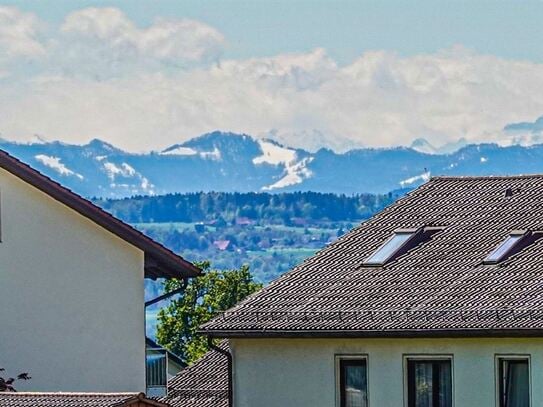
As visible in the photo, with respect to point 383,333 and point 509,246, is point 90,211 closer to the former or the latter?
point 383,333

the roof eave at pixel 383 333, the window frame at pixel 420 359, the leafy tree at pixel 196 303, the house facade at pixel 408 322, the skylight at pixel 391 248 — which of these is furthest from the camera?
the leafy tree at pixel 196 303

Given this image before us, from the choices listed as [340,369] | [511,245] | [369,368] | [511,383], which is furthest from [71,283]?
[511,383]

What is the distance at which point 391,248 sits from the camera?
160 feet

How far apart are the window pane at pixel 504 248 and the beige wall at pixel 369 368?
2.87 metres

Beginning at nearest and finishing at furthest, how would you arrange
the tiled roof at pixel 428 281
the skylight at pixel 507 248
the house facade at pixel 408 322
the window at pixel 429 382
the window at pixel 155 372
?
the house facade at pixel 408 322, the tiled roof at pixel 428 281, the window at pixel 429 382, the skylight at pixel 507 248, the window at pixel 155 372

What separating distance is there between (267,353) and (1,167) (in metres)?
6.53

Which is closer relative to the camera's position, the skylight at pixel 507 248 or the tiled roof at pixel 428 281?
the tiled roof at pixel 428 281

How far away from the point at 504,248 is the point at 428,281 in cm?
162

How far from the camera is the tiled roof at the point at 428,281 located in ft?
146

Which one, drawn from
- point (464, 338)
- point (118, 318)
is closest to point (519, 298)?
point (464, 338)

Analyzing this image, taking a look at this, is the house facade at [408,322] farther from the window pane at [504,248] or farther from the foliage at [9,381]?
the foliage at [9,381]

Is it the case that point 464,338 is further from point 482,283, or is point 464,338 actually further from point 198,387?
point 198,387

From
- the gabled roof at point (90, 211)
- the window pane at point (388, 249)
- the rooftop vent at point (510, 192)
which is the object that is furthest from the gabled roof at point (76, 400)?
the rooftop vent at point (510, 192)

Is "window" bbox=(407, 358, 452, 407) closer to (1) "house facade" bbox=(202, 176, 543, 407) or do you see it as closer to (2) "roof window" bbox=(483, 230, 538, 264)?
(1) "house facade" bbox=(202, 176, 543, 407)
